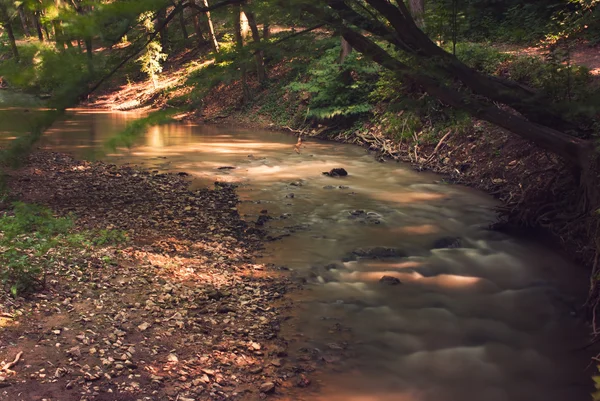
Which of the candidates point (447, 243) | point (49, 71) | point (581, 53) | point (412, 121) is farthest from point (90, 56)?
point (581, 53)

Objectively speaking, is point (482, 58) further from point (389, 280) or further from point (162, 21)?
point (162, 21)

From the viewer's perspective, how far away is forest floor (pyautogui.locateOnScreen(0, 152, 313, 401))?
13.8ft

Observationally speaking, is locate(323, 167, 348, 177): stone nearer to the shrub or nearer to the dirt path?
the dirt path

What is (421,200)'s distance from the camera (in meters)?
11.4

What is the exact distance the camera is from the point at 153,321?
208 inches

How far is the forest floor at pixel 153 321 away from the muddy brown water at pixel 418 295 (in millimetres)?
468

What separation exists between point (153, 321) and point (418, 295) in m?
3.46

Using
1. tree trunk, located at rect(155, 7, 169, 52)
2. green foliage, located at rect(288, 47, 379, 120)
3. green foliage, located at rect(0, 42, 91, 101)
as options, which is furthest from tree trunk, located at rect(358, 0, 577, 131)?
green foliage, located at rect(288, 47, 379, 120)

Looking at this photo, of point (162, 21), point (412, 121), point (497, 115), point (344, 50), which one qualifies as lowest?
point (412, 121)

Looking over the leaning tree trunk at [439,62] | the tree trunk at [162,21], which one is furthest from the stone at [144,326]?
the leaning tree trunk at [439,62]

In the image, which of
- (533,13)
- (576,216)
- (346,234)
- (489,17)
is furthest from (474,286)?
(489,17)

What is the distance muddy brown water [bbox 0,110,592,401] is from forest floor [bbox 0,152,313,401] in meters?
0.47

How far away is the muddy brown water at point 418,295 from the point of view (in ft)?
15.9

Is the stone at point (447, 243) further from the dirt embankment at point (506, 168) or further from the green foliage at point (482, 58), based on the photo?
the green foliage at point (482, 58)
